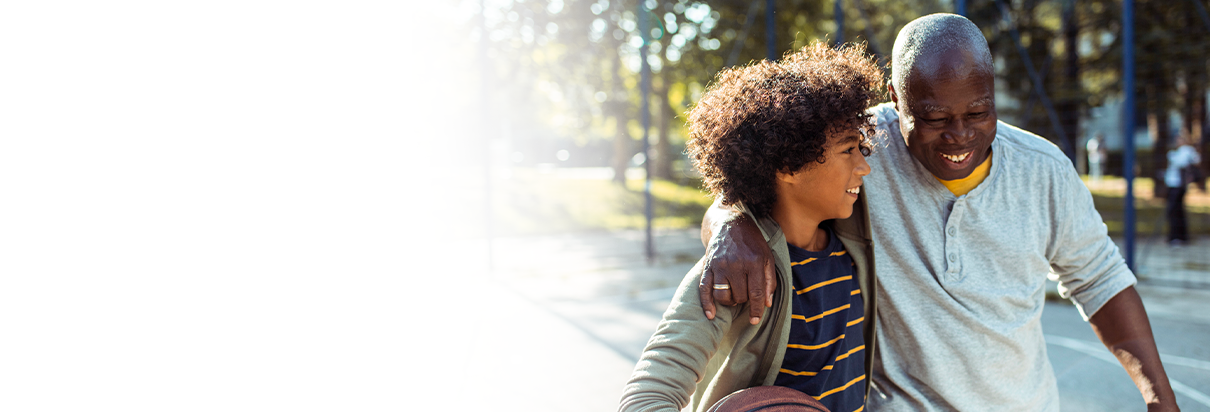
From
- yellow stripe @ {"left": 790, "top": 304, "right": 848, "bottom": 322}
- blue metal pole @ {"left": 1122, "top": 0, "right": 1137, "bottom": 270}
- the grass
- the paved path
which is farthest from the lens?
the grass

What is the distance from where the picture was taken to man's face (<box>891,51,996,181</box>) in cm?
151

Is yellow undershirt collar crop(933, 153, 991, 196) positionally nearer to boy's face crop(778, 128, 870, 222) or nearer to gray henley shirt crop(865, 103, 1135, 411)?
gray henley shirt crop(865, 103, 1135, 411)

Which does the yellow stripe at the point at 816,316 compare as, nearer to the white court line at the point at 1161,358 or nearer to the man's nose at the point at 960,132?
the man's nose at the point at 960,132

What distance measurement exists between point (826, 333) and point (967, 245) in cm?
42

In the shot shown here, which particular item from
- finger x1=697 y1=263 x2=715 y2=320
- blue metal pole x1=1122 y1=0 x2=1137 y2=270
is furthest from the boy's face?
blue metal pole x1=1122 y1=0 x2=1137 y2=270

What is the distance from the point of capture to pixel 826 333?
1.49 m

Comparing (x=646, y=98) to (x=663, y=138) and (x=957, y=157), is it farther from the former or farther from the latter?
(x=663, y=138)

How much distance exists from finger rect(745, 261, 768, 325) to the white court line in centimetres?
312

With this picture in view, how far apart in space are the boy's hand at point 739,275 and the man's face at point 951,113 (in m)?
0.46

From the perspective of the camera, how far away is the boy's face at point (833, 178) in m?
1.51

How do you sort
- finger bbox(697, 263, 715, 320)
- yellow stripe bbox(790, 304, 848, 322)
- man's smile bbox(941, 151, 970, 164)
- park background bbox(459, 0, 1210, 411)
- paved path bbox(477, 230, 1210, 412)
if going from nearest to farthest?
finger bbox(697, 263, 715, 320) → yellow stripe bbox(790, 304, 848, 322) → man's smile bbox(941, 151, 970, 164) → paved path bbox(477, 230, 1210, 412) → park background bbox(459, 0, 1210, 411)

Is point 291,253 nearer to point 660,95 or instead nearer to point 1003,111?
point 660,95

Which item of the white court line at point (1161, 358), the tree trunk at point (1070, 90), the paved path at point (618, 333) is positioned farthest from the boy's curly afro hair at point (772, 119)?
the tree trunk at point (1070, 90)

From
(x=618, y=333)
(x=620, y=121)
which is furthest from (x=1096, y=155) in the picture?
(x=618, y=333)
